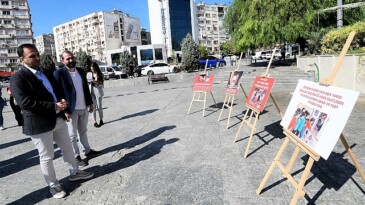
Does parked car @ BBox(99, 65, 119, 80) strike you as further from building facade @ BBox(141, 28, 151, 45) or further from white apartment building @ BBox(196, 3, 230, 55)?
building facade @ BBox(141, 28, 151, 45)

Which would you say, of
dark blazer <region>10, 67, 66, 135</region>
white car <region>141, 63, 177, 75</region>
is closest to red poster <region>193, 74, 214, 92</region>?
dark blazer <region>10, 67, 66, 135</region>

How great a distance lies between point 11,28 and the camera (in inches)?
3391

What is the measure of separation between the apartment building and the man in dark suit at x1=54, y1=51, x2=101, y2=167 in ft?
299

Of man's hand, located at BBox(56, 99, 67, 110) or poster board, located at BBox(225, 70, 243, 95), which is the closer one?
man's hand, located at BBox(56, 99, 67, 110)

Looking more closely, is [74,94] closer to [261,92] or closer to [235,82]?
[261,92]

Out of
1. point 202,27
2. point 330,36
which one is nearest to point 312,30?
point 330,36

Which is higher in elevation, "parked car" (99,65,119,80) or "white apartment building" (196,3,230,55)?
"white apartment building" (196,3,230,55)

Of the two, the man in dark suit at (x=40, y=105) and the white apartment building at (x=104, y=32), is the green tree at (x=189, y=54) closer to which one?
the man in dark suit at (x=40, y=105)

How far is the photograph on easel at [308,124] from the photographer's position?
114 inches

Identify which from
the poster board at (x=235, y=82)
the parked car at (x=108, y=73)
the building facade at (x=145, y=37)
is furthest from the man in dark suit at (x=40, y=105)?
the building facade at (x=145, y=37)

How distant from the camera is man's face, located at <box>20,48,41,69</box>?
3.63 meters

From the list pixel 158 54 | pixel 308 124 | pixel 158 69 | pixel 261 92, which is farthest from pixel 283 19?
pixel 158 54

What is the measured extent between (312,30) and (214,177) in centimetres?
2541

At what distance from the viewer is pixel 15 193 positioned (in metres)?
4.18
